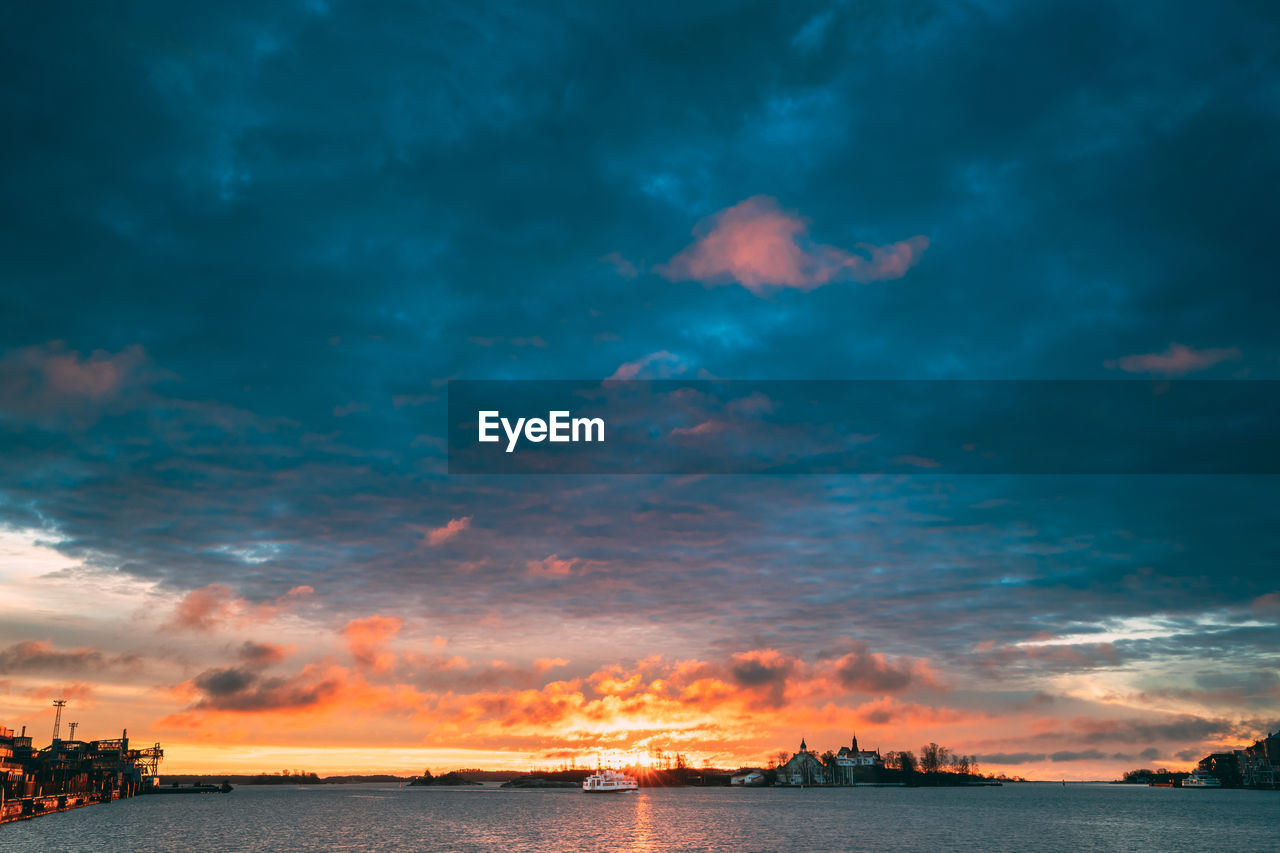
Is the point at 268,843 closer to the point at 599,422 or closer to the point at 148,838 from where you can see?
the point at 148,838

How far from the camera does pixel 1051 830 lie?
626ft

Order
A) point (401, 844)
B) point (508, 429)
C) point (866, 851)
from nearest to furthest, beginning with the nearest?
1. point (508, 429)
2. point (866, 851)
3. point (401, 844)

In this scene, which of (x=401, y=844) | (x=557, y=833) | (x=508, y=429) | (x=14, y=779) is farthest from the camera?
(x=14, y=779)

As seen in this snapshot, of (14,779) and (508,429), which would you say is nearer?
(508,429)

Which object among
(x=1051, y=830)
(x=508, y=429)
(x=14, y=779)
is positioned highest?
(x=508, y=429)

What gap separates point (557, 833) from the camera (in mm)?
184125

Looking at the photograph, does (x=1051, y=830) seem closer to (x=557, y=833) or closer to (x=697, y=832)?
(x=697, y=832)

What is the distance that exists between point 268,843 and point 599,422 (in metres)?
130

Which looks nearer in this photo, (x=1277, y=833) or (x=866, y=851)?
(x=866, y=851)

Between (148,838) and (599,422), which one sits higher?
(599,422)

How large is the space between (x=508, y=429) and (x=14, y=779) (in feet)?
674

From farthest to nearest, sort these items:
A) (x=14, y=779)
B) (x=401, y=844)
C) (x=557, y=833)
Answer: (x=14, y=779) → (x=557, y=833) → (x=401, y=844)

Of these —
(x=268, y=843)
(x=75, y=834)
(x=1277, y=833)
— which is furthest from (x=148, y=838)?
(x=1277, y=833)

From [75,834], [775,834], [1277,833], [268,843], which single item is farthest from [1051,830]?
[75,834]
